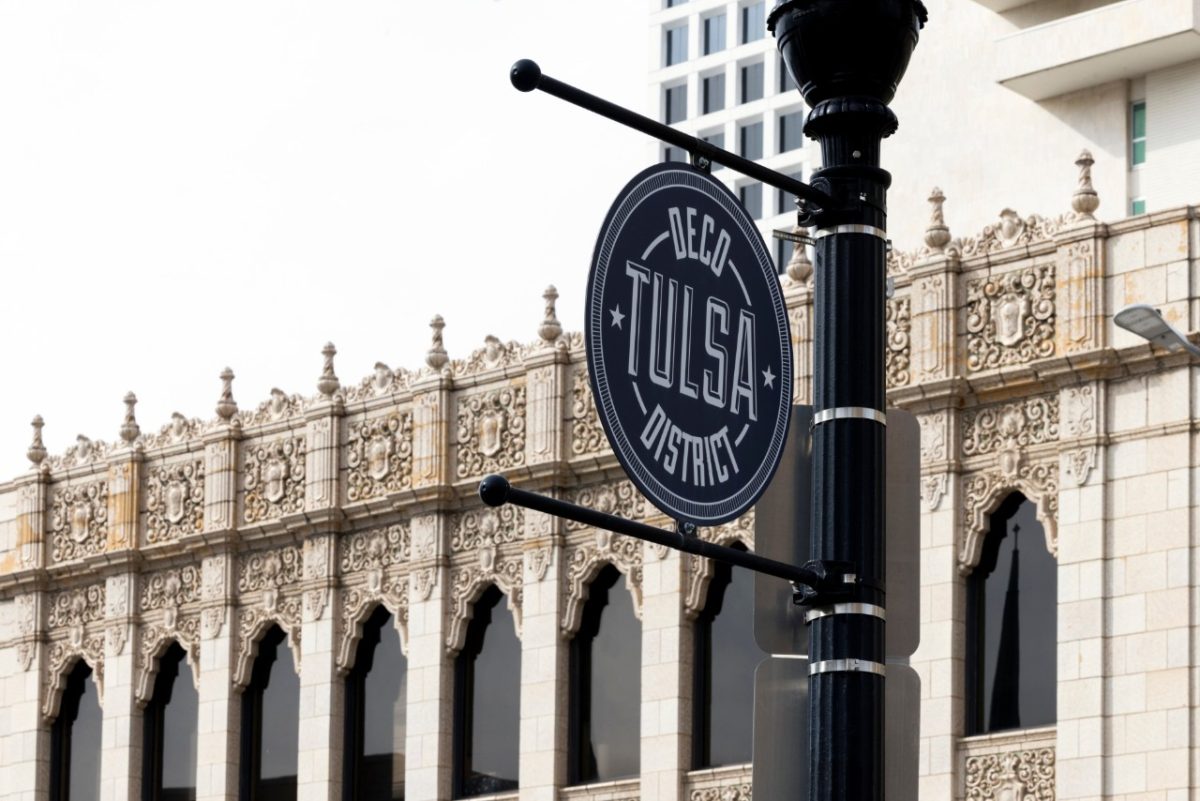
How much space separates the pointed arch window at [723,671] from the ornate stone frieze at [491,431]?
10.7 ft

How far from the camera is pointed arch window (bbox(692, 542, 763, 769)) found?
2902 centimetres

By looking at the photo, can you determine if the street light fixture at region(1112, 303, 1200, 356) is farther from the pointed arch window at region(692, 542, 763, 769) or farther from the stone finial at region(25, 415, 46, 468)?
the stone finial at region(25, 415, 46, 468)

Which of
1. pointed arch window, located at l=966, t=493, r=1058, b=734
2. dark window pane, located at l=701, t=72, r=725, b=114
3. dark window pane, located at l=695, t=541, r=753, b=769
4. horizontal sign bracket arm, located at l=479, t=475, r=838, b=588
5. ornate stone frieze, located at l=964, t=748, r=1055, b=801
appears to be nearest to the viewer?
horizontal sign bracket arm, located at l=479, t=475, r=838, b=588

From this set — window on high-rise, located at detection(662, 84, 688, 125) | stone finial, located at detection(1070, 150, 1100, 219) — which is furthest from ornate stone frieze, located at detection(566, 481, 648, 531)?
window on high-rise, located at detection(662, 84, 688, 125)

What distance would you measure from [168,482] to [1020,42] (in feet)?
45.7

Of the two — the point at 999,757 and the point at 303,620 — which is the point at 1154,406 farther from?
the point at 303,620

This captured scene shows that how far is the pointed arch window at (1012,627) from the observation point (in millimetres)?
26422

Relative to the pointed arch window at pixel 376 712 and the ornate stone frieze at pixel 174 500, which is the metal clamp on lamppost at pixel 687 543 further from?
the ornate stone frieze at pixel 174 500

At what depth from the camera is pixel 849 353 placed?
8094mm

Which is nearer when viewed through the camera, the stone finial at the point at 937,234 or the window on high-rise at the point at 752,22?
the stone finial at the point at 937,234

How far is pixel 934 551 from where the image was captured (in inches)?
1061

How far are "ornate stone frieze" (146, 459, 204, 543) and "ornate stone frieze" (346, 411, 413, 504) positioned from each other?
2.94 m

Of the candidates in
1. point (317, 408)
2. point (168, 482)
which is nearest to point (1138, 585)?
point (317, 408)

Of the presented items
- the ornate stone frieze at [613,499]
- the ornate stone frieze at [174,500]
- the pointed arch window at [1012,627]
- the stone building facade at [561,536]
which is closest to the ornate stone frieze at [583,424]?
the stone building facade at [561,536]
